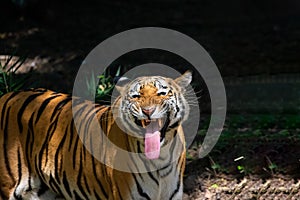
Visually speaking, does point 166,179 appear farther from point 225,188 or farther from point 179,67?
point 179,67

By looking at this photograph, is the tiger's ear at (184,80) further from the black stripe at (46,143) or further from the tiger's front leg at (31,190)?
the tiger's front leg at (31,190)

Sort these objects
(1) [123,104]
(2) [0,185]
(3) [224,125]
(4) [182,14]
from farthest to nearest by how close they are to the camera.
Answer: (4) [182,14] < (3) [224,125] < (2) [0,185] < (1) [123,104]

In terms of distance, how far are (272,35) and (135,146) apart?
20.7 ft

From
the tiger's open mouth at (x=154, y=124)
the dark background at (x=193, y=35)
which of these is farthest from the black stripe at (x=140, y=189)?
the dark background at (x=193, y=35)

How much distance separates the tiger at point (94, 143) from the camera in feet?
12.2

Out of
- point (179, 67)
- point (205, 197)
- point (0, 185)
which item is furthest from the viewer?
point (179, 67)

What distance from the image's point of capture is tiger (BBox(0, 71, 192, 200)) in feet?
12.2

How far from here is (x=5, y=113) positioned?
4.48 meters

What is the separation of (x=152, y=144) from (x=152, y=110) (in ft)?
0.78

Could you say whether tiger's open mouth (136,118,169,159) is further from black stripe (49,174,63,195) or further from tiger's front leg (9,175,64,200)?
tiger's front leg (9,175,64,200)

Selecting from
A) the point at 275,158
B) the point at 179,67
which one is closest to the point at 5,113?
the point at 275,158

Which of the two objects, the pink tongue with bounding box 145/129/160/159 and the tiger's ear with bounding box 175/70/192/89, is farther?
the tiger's ear with bounding box 175/70/192/89

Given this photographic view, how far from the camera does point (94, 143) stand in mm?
4191

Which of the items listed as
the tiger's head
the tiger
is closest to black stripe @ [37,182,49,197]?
the tiger
